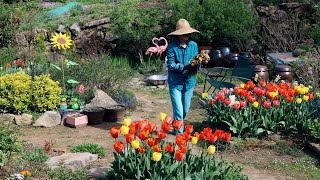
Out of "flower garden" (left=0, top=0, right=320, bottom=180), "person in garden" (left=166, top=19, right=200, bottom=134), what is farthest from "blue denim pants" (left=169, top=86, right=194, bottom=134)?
"flower garden" (left=0, top=0, right=320, bottom=180)

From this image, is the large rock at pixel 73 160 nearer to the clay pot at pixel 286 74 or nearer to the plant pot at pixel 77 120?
the plant pot at pixel 77 120

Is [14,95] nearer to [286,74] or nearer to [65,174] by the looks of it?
[65,174]

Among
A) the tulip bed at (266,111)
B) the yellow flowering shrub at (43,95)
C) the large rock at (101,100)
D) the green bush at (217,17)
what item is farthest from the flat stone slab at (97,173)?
the green bush at (217,17)

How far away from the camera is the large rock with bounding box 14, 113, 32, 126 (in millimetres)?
7961

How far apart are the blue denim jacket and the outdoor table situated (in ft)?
15.8

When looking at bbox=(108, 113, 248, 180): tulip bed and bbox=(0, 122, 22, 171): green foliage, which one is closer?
bbox=(108, 113, 248, 180): tulip bed

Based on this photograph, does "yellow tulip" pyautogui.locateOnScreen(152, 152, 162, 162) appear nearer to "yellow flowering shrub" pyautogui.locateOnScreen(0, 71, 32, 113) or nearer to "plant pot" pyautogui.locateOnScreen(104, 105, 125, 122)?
"plant pot" pyautogui.locateOnScreen(104, 105, 125, 122)

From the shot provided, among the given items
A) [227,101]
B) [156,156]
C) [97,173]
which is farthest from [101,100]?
[156,156]

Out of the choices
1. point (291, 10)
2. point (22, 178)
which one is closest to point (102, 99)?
point (22, 178)

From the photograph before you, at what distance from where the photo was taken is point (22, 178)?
14.9 ft

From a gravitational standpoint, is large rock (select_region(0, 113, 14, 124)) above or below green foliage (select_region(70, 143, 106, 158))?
below

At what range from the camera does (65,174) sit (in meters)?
5.05

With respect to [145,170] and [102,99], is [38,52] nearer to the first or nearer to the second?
[102,99]

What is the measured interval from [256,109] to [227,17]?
728 centimetres
